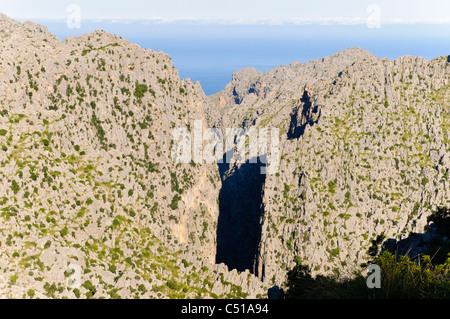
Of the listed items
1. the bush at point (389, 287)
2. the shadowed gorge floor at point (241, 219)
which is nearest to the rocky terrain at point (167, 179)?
the shadowed gorge floor at point (241, 219)

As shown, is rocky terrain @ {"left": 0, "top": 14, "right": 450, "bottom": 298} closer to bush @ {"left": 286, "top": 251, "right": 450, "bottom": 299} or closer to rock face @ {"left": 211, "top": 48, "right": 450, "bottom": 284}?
rock face @ {"left": 211, "top": 48, "right": 450, "bottom": 284}

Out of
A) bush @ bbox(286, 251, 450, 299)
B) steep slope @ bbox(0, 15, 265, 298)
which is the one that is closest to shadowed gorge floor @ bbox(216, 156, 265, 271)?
steep slope @ bbox(0, 15, 265, 298)

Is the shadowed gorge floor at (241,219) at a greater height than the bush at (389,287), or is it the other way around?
the bush at (389,287)

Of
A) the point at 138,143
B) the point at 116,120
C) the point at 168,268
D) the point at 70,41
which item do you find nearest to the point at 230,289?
the point at 168,268

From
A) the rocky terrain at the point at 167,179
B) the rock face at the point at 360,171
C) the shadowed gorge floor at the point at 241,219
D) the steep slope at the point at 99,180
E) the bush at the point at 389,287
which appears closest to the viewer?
the bush at the point at 389,287

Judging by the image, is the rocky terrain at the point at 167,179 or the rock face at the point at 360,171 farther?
the rock face at the point at 360,171

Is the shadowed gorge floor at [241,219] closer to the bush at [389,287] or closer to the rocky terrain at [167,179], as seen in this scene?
the rocky terrain at [167,179]
